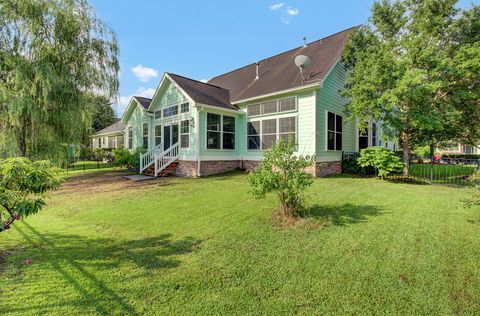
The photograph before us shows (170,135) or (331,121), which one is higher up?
(331,121)

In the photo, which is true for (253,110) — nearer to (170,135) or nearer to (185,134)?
(185,134)

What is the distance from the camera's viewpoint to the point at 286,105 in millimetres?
11891

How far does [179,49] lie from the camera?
15.7 m

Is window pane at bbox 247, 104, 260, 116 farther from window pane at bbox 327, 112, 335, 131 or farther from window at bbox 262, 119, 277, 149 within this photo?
window pane at bbox 327, 112, 335, 131

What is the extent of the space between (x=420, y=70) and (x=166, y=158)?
1258 centimetres

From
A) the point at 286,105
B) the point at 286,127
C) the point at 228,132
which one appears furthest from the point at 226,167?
the point at 286,105

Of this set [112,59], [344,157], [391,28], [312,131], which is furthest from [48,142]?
[391,28]

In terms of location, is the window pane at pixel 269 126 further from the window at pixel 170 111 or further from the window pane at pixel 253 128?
the window at pixel 170 111

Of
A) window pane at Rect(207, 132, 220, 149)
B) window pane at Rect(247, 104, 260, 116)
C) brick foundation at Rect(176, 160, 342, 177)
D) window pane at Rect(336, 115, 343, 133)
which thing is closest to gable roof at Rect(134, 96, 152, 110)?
brick foundation at Rect(176, 160, 342, 177)

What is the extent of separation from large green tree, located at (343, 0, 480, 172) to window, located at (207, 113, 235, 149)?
6712 millimetres

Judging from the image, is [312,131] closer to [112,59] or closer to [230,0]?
[230,0]

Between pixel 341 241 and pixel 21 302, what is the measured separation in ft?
15.0

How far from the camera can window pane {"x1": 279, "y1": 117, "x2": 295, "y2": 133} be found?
1173cm

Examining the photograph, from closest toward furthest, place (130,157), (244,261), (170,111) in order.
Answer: (244,261) → (170,111) → (130,157)
